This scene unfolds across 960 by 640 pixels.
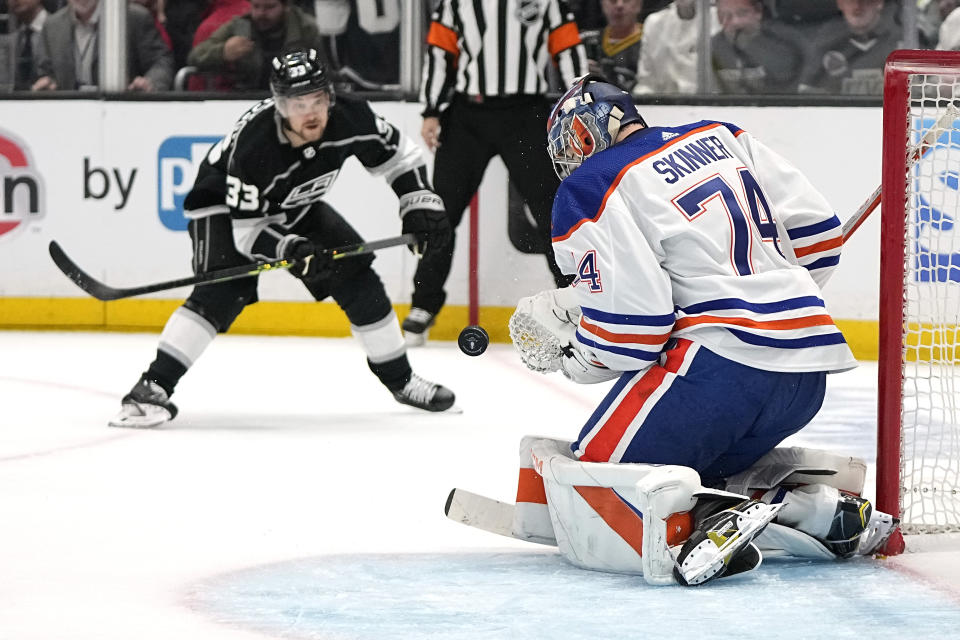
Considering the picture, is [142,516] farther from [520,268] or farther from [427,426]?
[520,268]

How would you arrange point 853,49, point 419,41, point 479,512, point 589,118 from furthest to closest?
point 419,41, point 853,49, point 479,512, point 589,118

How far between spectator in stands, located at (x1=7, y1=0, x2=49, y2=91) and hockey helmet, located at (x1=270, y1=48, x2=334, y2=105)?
9.27 ft

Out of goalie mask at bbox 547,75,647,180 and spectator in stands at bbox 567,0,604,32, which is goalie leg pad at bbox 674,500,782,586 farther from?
spectator in stands at bbox 567,0,604,32

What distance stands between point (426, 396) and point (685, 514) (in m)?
1.90

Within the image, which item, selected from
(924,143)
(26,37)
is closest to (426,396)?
(924,143)

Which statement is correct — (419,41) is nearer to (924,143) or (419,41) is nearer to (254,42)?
(254,42)

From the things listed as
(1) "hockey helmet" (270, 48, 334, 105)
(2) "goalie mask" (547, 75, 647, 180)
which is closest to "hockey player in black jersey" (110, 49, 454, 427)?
(1) "hockey helmet" (270, 48, 334, 105)

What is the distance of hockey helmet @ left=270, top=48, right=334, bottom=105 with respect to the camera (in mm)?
3520

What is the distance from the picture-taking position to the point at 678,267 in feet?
6.95

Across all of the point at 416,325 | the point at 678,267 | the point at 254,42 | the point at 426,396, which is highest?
the point at 254,42

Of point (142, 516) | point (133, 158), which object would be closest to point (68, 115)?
point (133, 158)

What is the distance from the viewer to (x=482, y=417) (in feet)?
12.7

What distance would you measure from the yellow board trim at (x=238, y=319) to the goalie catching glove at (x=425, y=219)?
6.18 ft

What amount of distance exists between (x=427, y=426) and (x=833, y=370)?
5.57ft
